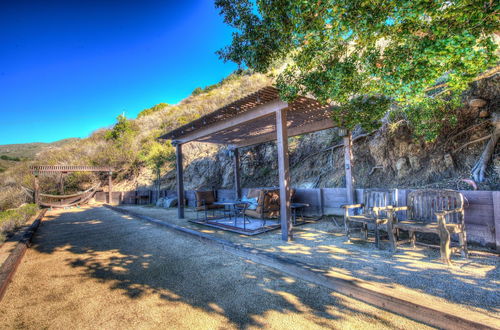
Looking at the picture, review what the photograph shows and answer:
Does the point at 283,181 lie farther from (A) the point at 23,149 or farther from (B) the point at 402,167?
(A) the point at 23,149

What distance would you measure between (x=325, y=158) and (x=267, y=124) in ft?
12.8

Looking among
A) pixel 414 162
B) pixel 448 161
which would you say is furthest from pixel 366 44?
pixel 414 162

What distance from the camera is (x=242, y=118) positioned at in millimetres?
5211

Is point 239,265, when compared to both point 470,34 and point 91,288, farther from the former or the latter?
point 470,34

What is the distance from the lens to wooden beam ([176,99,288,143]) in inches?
173

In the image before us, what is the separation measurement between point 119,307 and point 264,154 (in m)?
9.72

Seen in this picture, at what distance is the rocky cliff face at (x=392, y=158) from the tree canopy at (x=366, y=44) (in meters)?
2.45

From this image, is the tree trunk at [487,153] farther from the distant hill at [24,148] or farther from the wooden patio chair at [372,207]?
the distant hill at [24,148]

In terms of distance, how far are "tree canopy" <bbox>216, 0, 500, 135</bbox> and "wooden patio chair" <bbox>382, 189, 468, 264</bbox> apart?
1424 millimetres

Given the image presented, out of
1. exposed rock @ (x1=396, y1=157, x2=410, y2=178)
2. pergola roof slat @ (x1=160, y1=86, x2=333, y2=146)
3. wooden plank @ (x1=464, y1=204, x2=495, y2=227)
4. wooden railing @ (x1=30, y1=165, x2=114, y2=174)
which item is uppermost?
pergola roof slat @ (x1=160, y1=86, x2=333, y2=146)

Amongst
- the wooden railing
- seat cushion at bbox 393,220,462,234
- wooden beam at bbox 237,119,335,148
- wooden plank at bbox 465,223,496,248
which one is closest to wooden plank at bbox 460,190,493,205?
wooden plank at bbox 465,223,496,248

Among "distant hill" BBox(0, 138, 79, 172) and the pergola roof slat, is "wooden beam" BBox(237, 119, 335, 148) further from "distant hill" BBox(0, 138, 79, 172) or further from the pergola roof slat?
"distant hill" BBox(0, 138, 79, 172)

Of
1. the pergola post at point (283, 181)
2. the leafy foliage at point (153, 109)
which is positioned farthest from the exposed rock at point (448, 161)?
the leafy foliage at point (153, 109)

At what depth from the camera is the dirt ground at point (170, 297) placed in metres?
1.83
